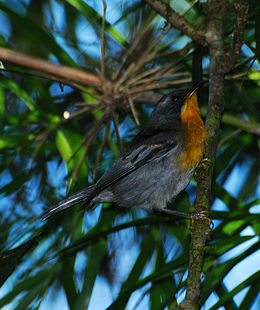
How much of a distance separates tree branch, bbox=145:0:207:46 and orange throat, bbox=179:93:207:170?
0.72m

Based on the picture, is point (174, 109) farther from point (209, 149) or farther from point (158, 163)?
point (209, 149)

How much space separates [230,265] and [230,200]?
98 cm

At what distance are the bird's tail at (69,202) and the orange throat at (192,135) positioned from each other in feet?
3.23

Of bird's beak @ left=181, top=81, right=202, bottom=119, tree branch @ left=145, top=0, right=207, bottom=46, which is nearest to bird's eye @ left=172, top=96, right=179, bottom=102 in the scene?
bird's beak @ left=181, top=81, right=202, bottom=119

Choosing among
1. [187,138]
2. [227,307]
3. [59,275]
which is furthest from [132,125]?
[227,307]

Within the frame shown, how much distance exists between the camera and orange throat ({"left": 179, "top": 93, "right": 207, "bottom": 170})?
14.5 feet

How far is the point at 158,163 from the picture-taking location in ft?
15.6

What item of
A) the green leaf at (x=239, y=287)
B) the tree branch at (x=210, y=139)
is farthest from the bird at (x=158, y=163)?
the green leaf at (x=239, y=287)

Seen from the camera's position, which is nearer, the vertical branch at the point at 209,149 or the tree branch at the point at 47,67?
the vertical branch at the point at 209,149

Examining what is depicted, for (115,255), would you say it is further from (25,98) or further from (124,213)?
(25,98)

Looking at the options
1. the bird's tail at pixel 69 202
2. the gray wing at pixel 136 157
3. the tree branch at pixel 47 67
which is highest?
the tree branch at pixel 47 67

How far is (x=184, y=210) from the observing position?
4457 millimetres

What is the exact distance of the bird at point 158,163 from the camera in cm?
450

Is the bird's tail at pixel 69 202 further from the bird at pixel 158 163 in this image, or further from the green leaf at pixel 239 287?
the green leaf at pixel 239 287
